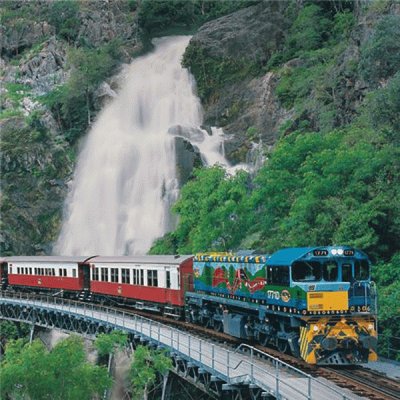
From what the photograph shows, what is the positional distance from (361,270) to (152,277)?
57.2ft

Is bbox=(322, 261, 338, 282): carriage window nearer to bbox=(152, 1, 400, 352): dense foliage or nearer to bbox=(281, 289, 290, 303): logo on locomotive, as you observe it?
bbox=(281, 289, 290, 303): logo on locomotive

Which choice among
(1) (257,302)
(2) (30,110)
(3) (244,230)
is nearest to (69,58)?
(2) (30,110)

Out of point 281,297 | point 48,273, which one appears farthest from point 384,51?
point 48,273

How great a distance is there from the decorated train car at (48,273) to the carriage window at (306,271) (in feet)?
91.4

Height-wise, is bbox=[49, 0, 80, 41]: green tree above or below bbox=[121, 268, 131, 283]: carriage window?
above

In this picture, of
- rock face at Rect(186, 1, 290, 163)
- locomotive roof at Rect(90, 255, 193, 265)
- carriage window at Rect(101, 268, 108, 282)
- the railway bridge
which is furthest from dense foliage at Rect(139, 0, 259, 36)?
the railway bridge

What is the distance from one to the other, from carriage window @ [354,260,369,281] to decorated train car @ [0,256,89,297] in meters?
28.3

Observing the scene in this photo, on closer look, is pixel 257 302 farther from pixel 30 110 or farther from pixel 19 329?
pixel 30 110

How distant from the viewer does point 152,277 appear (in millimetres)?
40906

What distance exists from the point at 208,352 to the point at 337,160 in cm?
1389

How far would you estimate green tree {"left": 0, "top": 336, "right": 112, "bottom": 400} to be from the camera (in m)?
25.9

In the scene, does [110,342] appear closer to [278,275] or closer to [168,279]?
[168,279]

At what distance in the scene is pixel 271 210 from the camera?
43.4 m

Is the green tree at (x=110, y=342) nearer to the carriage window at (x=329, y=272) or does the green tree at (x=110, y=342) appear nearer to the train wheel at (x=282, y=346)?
the train wheel at (x=282, y=346)
